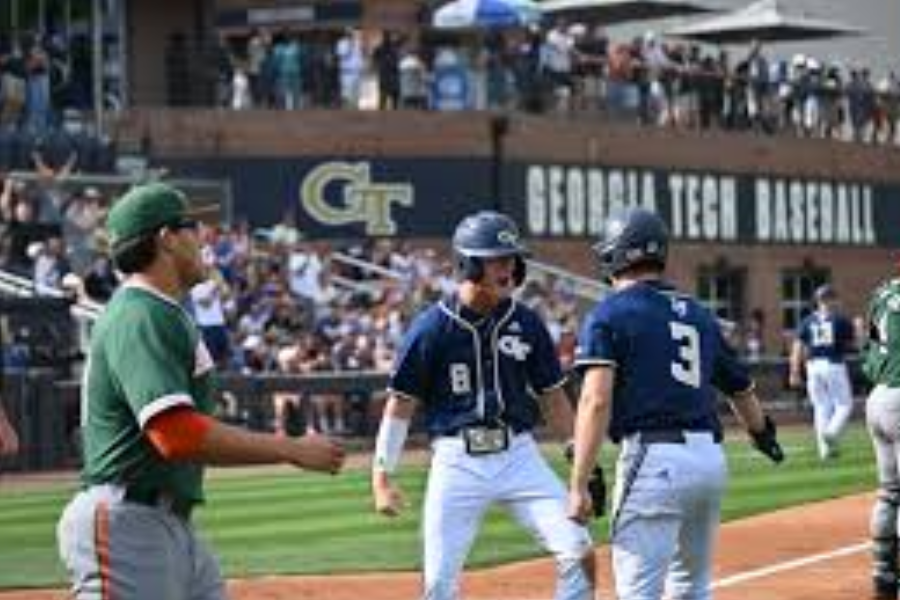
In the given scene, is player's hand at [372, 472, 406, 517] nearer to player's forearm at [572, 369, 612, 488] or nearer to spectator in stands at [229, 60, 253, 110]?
player's forearm at [572, 369, 612, 488]

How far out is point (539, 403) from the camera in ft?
32.9

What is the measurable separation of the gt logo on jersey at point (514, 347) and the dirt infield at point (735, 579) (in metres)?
3.79

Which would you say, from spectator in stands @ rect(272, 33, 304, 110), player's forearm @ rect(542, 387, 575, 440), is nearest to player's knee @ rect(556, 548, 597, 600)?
player's forearm @ rect(542, 387, 575, 440)

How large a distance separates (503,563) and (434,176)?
2509 centimetres

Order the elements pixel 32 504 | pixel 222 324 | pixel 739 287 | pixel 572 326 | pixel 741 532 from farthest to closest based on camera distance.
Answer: pixel 739 287, pixel 572 326, pixel 222 324, pixel 32 504, pixel 741 532

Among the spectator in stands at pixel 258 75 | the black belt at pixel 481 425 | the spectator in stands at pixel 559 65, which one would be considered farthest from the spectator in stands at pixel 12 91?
the black belt at pixel 481 425

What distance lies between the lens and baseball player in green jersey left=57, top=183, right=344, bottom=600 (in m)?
6.62

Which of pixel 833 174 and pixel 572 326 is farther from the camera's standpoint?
pixel 833 174

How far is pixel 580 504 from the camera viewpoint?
8781 millimetres

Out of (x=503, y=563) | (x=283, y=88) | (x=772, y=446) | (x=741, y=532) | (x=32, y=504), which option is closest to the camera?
(x=772, y=446)

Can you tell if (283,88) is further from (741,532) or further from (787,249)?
(741,532)

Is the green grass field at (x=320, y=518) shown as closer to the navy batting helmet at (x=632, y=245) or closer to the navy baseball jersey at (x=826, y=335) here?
the navy baseball jersey at (x=826, y=335)

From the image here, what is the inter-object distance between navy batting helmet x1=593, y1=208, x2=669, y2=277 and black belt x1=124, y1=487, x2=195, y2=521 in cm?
239

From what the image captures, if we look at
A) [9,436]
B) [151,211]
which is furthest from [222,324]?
[151,211]
